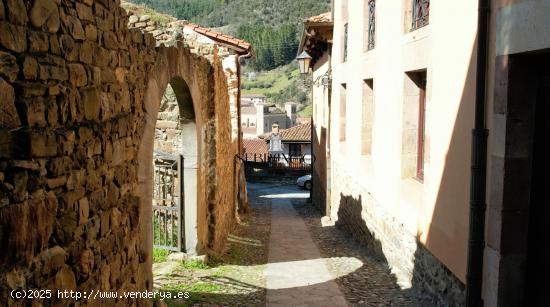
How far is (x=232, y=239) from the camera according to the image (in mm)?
10164

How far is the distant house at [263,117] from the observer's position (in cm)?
6488

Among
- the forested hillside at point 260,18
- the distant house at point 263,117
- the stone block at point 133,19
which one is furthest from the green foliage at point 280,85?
the stone block at point 133,19

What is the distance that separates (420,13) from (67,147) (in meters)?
5.18

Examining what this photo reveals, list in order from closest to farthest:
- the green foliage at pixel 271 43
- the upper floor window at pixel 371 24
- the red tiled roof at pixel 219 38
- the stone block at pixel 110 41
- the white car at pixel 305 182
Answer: the stone block at pixel 110 41 → the upper floor window at pixel 371 24 → the red tiled roof at pixel 219 38 → the white car at pixel 305 182 → the green foliage at pixel 271 43

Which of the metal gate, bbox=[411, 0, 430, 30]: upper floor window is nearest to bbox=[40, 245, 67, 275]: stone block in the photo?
the metal gate

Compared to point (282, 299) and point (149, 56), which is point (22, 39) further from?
point (282, 299)

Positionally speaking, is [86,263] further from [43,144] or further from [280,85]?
[280,85]

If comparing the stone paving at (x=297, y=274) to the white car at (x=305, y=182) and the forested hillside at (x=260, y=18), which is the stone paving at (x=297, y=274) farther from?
the forested hillside at (x=260, y=18)

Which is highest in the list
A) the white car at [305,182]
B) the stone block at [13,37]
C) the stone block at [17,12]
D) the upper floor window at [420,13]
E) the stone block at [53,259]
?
the upper floor window at [420,13]

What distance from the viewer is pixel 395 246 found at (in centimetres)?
716

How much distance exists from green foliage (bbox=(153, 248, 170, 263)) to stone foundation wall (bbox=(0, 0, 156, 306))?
2.84 metres

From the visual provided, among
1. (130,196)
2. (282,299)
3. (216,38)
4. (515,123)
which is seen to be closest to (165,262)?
(282,299)

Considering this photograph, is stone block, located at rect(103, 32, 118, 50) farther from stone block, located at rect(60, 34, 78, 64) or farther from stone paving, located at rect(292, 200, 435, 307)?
stone paving, located at rect(292, 200, 435, 307)

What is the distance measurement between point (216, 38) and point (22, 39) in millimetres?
9555
